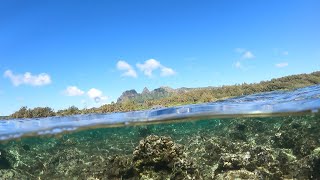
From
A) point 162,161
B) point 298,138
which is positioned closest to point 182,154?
point 162,161

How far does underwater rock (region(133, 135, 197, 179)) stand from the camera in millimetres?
12961

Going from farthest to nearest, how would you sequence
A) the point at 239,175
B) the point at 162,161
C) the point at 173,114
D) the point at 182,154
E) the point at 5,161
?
the point at 173,114 → the point at 5,161 → the point at 182,154 → the point at 162,161 → the point at 239,175

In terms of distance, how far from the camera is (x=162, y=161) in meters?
13.2

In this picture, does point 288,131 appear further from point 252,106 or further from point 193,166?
point 193,166

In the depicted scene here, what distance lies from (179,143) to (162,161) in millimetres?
9451

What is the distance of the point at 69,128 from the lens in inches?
1051

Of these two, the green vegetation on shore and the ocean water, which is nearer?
the ocean water

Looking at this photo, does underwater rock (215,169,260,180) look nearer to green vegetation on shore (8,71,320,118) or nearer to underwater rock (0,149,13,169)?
underwater rock (0,149,13,169)

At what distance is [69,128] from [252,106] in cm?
1399

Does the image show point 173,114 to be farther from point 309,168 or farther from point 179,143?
point 309,168

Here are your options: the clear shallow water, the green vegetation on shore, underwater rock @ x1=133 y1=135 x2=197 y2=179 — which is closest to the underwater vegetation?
underwater rock @ x1=133 y1=135 x2=197 y2=179

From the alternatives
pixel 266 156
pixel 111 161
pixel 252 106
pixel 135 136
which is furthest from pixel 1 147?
pixel 266 156

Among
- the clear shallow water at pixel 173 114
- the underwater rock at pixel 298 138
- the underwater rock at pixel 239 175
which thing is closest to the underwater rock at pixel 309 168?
the underwater rock at pixel 298 138

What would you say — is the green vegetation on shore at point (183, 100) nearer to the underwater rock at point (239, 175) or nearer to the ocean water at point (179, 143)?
the ocean water at point (179, 143)
